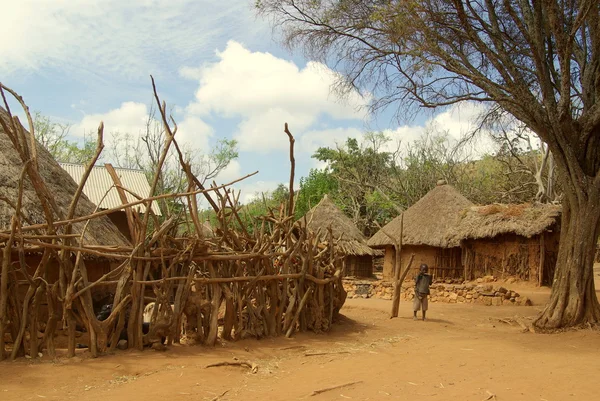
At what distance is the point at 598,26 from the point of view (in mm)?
9164

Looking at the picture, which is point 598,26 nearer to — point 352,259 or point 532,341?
point 532,341

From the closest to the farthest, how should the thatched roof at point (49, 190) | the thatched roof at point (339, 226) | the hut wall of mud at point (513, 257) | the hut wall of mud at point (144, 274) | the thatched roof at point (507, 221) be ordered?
the hut wall of mud at point (144, 274)
the thatched roof at point (49, 190)
the thatched roof at point (507, 221)
the hut wall of mud at point (513, 257)
the thatched roof at point (339, 226)

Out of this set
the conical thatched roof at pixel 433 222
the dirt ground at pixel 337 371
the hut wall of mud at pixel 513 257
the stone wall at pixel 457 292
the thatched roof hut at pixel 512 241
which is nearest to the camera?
the dirt ground at pixel 337 371

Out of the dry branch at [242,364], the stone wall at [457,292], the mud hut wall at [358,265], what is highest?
the mud hut wall at [358,265]

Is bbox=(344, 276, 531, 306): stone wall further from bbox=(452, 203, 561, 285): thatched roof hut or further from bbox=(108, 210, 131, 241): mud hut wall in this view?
bbox=(108, 210, 131, 241): mud hut wall

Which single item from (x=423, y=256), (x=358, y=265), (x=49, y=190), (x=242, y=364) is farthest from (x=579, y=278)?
(x=358, y=265)

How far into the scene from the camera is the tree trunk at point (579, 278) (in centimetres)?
872

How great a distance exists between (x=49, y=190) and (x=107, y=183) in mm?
11367

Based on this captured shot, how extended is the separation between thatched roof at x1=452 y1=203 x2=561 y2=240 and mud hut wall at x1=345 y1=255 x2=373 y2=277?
4.70 meters

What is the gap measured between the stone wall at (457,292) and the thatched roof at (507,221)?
4.90 ft

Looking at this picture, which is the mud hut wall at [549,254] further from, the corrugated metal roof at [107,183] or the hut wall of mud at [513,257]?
the corrugated metal roof at [107,183]

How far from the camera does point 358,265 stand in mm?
22094

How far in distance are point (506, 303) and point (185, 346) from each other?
1036cm

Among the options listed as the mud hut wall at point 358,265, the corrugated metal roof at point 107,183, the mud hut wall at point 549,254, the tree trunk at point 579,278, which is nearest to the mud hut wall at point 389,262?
the mud hut wall at point 358,265
